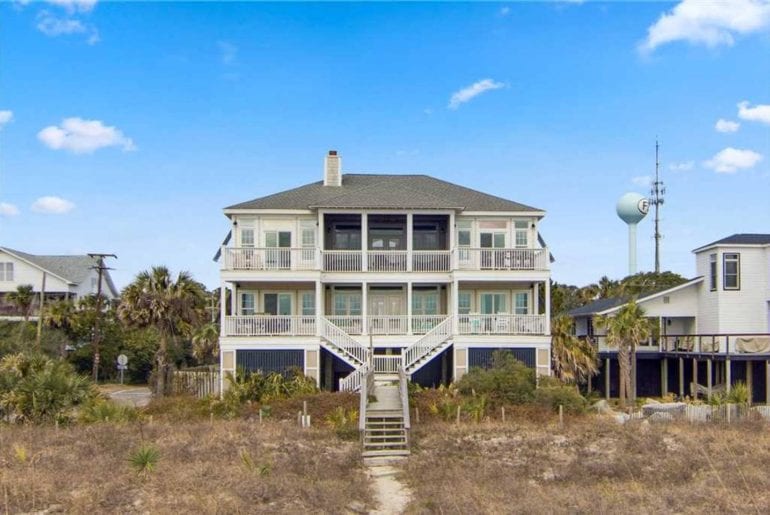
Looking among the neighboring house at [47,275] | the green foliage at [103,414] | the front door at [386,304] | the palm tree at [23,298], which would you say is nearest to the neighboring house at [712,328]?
the front door at [386,304]

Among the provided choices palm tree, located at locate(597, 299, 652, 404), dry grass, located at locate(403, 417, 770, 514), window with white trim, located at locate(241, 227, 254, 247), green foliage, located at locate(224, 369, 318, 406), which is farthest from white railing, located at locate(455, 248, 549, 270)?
window with white trim, located at locate(241, 227, 254, 247)

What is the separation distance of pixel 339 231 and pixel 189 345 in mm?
25455

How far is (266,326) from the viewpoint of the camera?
2866 centimetres

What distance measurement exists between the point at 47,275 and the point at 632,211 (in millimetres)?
54904

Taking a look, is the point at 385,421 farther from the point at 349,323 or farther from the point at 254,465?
the point at 349,323

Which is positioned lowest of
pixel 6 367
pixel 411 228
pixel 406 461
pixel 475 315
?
pixel 406 461

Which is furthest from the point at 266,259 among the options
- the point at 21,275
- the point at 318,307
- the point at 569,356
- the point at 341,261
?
the point at 21,275

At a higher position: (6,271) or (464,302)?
(6,271)

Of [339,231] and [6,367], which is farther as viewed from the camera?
[339,231]

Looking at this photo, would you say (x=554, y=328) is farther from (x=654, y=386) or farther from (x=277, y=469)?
(x=277, y=469)

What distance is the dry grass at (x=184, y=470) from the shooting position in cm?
1527

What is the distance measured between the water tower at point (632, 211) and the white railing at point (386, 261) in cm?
5081

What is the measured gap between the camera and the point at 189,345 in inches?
2087

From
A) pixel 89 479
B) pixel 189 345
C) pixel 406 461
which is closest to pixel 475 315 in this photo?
pixel 406 461
